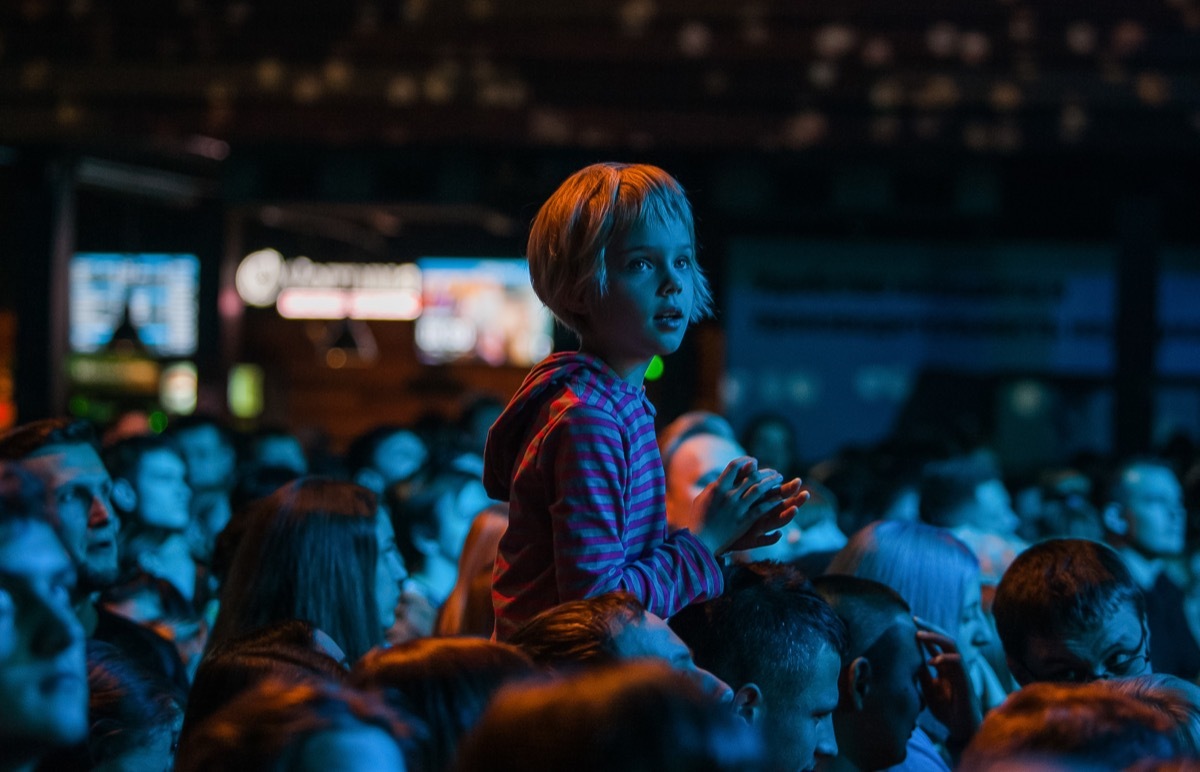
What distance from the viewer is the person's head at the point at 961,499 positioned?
5.12 meters

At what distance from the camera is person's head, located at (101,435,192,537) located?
4945 millimetres

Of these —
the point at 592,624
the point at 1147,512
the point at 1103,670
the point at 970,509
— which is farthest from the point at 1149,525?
the point at 592,624

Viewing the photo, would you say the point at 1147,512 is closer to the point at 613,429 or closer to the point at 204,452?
the point at 613,429

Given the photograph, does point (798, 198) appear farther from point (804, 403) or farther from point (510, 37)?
point (510, 37)

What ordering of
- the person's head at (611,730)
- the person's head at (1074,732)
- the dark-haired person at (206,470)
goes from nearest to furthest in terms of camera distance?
the person's head at (611,730)
the person's head at (1074,732)
the dark-haired person at (206,470)

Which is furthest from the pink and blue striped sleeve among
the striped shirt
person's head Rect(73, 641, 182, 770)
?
person's head Rect(73, 641, 182, 770)

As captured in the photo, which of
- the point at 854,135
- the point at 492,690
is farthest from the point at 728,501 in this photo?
the point at 854,135

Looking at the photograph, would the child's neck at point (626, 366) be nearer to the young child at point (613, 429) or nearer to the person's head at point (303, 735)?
the young child at point (613, 429)

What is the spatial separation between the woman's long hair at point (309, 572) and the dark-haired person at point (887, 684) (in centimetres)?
110

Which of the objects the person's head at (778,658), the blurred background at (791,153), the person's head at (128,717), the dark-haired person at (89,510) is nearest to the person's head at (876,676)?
the person's head at (778,658)

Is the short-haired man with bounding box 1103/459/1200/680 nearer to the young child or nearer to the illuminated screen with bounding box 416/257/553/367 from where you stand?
the young child

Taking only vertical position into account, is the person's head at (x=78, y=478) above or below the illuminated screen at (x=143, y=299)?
below

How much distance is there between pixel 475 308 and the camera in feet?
51.7

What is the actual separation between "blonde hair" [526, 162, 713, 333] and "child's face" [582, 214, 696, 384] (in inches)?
0.7
